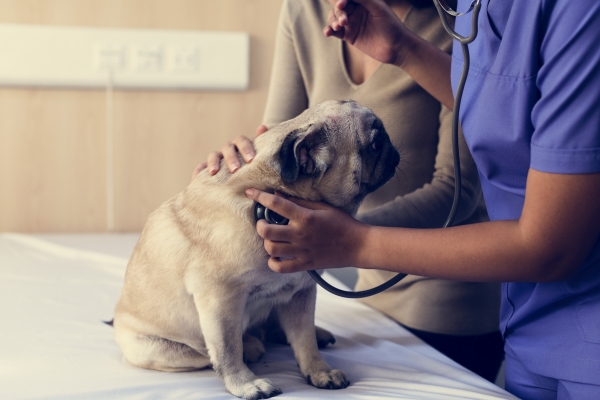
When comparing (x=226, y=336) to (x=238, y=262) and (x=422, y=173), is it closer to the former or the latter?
(x=238, y=262)

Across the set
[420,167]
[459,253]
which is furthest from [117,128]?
[459,253]

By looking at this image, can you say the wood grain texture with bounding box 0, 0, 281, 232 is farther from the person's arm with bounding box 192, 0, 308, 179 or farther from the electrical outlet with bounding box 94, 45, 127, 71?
the person's arm with bounding box 192, 0, 308, 179

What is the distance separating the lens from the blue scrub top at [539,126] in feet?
2.18

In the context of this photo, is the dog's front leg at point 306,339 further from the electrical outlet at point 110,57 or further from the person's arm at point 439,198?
the electrical outlet at point 110,57

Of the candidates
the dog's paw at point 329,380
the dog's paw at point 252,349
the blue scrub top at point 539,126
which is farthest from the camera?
the dog's paw at point 252,349

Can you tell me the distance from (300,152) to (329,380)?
1.24ft

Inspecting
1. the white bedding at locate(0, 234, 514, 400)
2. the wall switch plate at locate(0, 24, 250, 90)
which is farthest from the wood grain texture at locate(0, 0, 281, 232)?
the white bedding at locate(0, 234, 514, 400)

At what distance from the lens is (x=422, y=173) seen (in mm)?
1358

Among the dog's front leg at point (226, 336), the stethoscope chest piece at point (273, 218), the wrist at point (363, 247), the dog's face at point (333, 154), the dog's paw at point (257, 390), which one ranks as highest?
the dog's face at point (333, 154)

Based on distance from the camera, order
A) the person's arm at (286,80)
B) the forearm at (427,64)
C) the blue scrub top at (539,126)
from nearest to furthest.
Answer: the blue scrub top at (539,126) < the forearm at (427,64) < the person's arm at (286,80)

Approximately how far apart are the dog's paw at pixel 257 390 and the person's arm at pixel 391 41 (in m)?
0.66

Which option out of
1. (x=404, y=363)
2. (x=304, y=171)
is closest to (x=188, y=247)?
(x=304, y=171)

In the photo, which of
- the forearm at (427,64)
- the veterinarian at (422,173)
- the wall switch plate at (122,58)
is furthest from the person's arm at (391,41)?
the wall switch plate at (122,58)

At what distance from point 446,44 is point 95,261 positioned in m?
1.14
